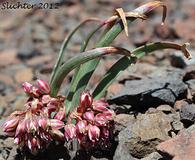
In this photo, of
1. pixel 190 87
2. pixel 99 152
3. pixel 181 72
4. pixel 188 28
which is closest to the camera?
pixel 99 152

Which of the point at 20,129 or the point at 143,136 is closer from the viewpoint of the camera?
the point at 20,129

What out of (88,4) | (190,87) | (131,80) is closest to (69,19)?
(88,4)

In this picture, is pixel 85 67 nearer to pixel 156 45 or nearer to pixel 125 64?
pixel 125 64

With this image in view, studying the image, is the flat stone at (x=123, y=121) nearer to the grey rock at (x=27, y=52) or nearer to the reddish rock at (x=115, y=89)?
the reddish rock at (x=115, y=89)

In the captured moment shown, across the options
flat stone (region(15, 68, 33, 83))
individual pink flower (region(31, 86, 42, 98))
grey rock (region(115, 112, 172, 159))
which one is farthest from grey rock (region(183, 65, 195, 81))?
flat stone (region(15, 68, 33, 83))

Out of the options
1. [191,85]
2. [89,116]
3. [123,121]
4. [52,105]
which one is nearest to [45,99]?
[52,105]

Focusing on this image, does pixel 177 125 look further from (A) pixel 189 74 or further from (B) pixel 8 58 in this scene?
(B) pixel 8 58
